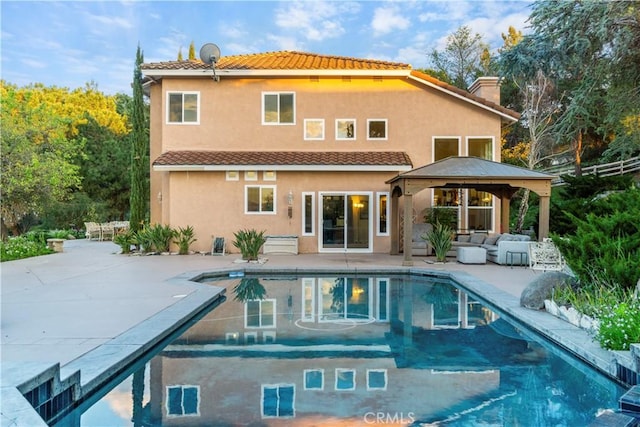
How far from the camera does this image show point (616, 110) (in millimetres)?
14180

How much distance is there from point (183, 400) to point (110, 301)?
4.53 metres

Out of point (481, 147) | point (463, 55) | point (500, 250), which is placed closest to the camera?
point (500, 250)

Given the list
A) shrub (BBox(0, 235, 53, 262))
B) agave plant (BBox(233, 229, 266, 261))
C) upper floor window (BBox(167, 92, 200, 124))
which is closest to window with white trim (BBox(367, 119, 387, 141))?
agave plant (BBox(233, 229, 266, 261))

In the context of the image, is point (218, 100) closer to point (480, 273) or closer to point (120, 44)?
point (120, 44)

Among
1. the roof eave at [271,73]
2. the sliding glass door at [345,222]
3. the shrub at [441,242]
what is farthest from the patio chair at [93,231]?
the shrub at [441,242]

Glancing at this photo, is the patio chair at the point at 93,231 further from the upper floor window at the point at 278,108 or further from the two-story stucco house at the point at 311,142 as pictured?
the upper floor window at the point at 278,108

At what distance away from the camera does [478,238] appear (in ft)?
53.9

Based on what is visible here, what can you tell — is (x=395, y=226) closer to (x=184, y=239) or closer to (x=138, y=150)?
(x=184, y=239)

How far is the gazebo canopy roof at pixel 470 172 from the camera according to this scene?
13.7m

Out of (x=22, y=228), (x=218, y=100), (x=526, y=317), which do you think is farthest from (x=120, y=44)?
(x=526, y=317)

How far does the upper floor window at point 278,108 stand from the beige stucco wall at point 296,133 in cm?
19

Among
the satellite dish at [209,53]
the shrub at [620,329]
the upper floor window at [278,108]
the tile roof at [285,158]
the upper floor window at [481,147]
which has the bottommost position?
the shrub at [620,329]

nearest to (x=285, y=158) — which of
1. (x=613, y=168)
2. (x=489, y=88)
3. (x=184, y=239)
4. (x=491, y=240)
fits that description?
(x=184, y=239)

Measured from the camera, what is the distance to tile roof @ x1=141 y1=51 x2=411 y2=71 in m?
17.7
